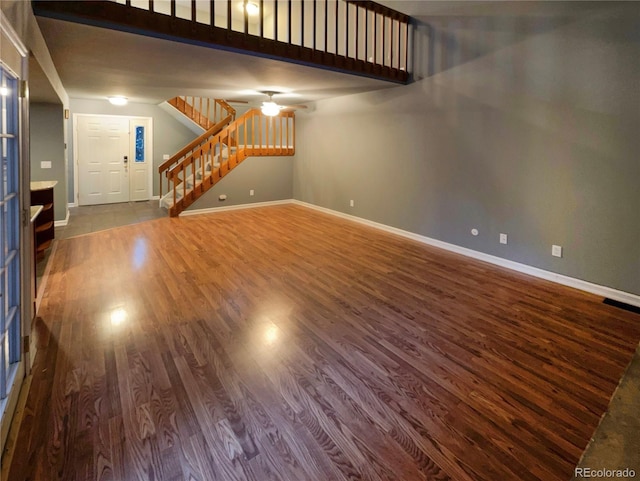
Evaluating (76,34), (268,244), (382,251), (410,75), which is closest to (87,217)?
(268,244)

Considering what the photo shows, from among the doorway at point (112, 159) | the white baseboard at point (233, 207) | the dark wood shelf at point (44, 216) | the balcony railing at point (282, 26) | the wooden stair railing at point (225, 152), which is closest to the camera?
the balcony railing at point (282, 26)

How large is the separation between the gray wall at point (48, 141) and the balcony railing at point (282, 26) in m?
2.08

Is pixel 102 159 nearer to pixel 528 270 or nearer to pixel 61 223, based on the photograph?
pixel 61 223

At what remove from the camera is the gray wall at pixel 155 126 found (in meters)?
8.12

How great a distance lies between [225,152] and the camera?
835 centimetres

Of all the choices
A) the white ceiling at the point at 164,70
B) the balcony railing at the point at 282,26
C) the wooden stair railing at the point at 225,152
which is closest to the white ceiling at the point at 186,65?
the white ceiling at the point at 164,70

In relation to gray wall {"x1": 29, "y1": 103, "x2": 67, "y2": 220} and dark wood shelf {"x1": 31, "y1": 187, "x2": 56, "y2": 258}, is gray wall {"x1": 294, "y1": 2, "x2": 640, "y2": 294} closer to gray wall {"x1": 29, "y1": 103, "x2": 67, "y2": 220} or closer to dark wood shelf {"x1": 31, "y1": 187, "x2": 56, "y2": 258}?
dark wood shelf {"x1": 31, "y1": 187, "x2": 56, "y2": 258}

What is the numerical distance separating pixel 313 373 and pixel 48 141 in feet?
20.2

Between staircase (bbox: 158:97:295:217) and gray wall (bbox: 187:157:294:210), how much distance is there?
13 centimetres

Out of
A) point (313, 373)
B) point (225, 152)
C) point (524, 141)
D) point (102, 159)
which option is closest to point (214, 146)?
point (225, 152)

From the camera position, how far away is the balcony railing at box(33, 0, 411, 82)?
121 inches

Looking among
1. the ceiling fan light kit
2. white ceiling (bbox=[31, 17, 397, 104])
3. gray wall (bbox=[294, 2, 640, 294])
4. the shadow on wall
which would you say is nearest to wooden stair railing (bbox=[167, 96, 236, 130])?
white ceiling (bbox=[31, 17, 397, 104])

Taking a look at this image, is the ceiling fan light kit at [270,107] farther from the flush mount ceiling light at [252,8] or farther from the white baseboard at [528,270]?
the flush mount ceiling light at [252,8]

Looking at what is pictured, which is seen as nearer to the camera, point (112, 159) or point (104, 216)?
point (104, 216)
